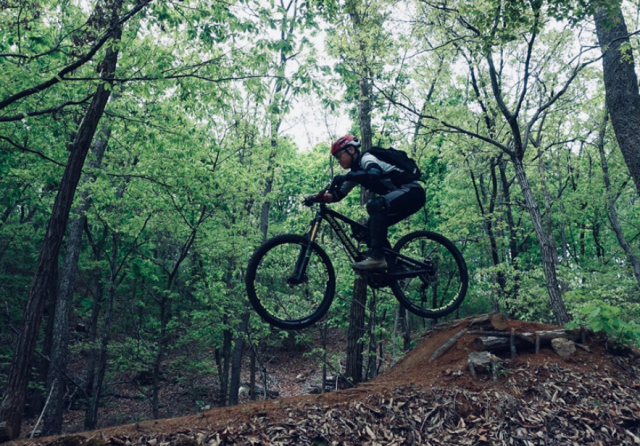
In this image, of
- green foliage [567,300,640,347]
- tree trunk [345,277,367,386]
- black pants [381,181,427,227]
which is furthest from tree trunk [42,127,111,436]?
green foliage [567,300,640,347]

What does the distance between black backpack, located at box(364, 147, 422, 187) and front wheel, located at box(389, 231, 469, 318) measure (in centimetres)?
88

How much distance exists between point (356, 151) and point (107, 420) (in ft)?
49.7

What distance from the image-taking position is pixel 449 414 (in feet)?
18.4

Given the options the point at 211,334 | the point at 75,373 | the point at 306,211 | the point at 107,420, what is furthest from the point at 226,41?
the point at 75,373

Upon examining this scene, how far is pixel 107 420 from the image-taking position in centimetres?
1477

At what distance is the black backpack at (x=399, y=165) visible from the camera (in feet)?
15.6

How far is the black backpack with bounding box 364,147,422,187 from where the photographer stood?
476cm

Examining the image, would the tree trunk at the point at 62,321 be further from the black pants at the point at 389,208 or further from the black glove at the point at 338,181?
the black pants at the point at 389,208

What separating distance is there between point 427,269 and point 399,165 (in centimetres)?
138

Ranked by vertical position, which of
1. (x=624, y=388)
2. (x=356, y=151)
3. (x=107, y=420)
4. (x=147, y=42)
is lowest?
(x=107, y=420)

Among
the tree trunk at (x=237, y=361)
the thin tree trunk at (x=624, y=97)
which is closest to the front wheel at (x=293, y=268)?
the thin tree trunk at (x=624, y=97)

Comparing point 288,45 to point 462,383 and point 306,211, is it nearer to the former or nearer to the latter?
point 306,211

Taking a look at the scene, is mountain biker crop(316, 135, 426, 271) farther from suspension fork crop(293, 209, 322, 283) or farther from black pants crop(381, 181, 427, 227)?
suspension fork crop(293, 209, 322, 283)

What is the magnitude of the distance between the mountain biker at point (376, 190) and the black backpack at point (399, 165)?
43 mm
